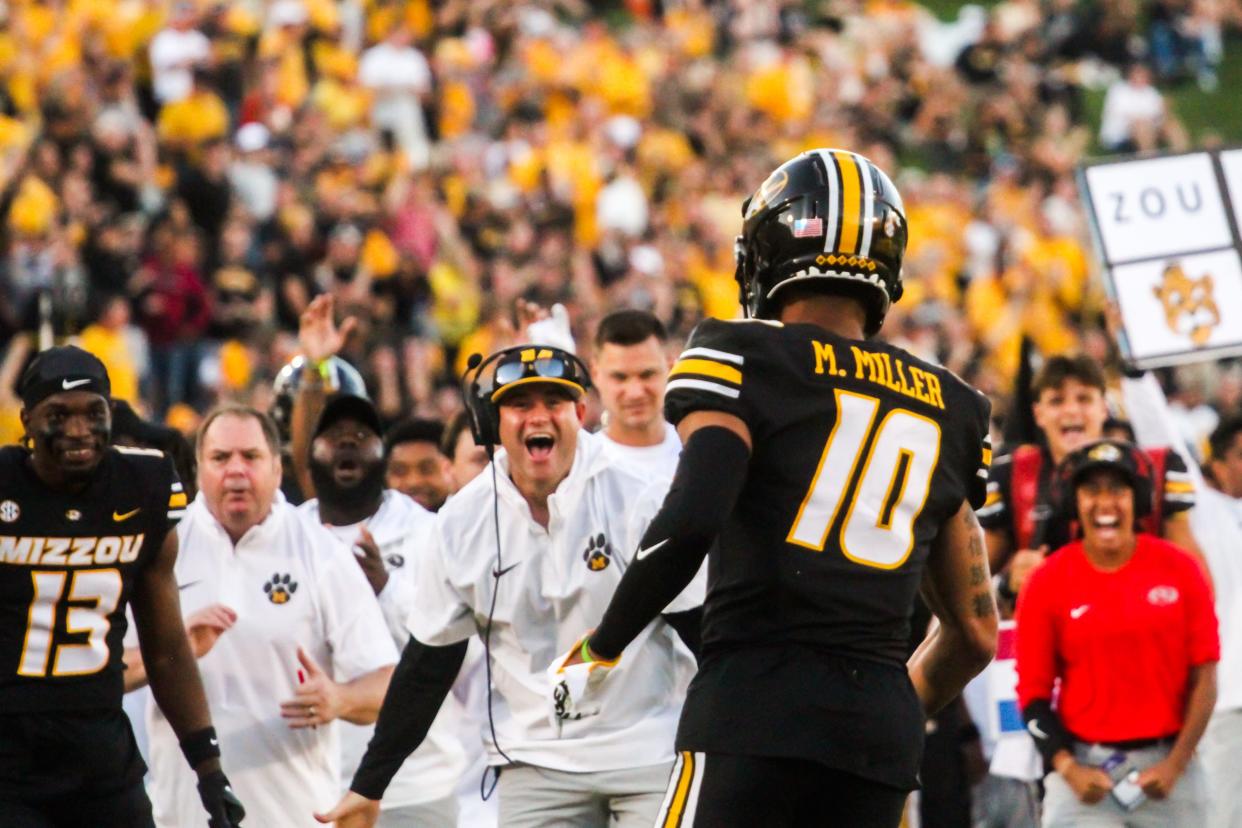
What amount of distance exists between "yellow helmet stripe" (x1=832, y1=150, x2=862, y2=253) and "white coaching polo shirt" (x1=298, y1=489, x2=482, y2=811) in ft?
11.7

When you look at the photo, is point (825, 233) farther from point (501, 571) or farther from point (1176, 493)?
point (1176, 493)

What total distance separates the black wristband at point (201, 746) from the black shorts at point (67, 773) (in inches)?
11.2

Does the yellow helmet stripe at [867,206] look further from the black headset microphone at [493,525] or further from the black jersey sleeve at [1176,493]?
the black jersey sleeve at [1176,493]

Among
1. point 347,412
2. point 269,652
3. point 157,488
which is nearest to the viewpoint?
point 157,488

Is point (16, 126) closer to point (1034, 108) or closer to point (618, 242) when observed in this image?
point (618, 242)

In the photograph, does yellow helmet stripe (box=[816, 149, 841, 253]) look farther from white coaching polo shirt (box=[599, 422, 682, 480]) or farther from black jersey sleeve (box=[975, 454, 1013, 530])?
black jersey sleeve (box=[975, 454, 1013, 530])

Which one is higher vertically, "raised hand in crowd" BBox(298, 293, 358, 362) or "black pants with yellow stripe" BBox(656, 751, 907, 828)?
"raised hand in crowd" BBox(298, 293, 358, 362)

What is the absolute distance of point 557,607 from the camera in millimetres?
6457

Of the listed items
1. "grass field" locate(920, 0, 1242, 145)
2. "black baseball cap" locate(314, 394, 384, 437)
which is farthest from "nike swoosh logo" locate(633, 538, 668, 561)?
"grass field" locate(920, 0, 1242, 145)

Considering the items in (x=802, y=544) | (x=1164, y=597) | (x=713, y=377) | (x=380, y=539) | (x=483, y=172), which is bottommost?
(x=1164, y=597)

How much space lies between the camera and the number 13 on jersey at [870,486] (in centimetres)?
438

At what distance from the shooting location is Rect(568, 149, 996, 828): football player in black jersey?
432cm

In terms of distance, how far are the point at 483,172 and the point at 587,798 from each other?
13.4 meters

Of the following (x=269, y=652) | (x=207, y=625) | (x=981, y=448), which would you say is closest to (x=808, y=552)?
(x=981, y=448)
